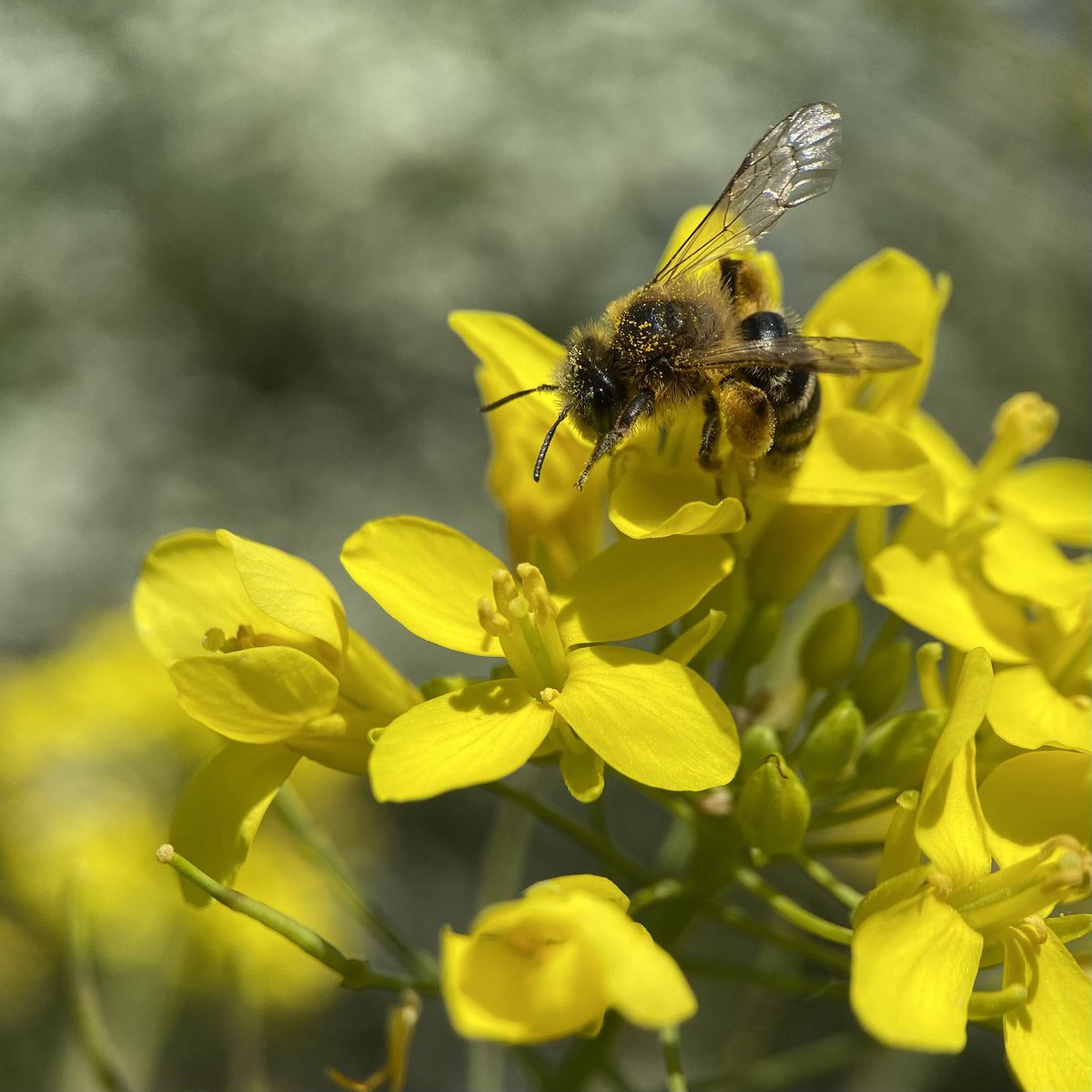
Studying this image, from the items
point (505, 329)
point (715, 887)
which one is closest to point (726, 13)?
point (505, 329)

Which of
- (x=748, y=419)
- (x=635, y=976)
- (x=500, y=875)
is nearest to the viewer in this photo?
(x=635, y=976)

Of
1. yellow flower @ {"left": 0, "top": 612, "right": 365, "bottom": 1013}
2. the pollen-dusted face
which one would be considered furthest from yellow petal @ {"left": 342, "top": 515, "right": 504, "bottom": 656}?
yellow flower @ {"left": 0, "top": 612, "right": 365, "bottom": 1013}

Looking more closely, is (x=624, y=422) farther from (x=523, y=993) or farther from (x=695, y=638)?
(x=523, y=993)

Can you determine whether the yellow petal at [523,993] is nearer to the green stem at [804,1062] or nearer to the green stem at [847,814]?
the green stem at [847,814]

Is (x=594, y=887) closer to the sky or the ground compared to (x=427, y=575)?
closer to the ground

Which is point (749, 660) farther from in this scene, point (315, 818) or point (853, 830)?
point (315, 818)

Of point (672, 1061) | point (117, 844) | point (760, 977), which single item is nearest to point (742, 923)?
point (760, 977)
